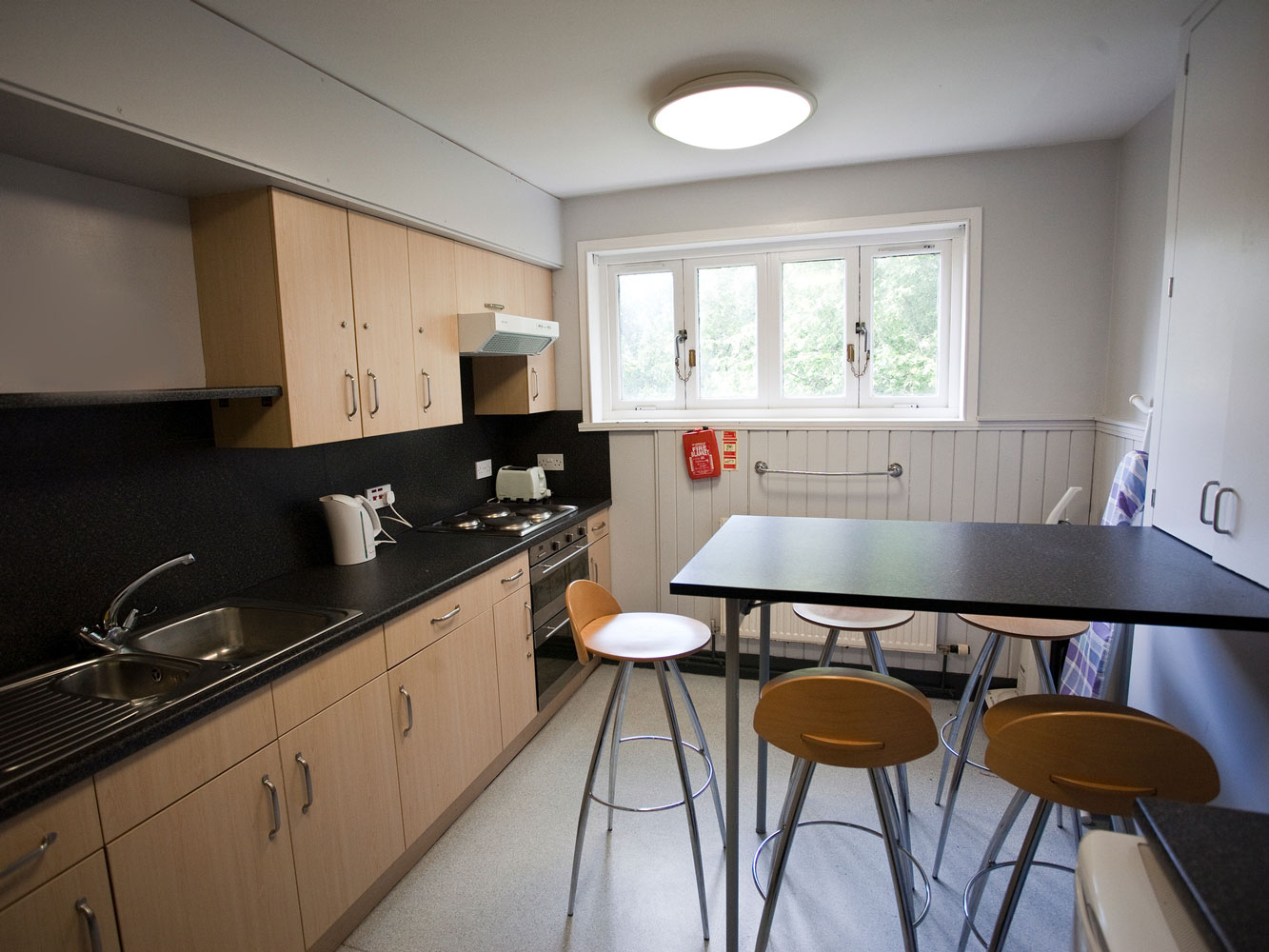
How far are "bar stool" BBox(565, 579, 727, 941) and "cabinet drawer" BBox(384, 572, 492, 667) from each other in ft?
1.55

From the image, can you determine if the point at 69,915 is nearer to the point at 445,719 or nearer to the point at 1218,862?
the point at 445,719

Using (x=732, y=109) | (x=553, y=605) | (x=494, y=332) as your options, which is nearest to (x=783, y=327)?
(x=732, y=109)

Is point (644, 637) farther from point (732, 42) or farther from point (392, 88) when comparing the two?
point (392, 88)

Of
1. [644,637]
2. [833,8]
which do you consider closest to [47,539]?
[644,637]

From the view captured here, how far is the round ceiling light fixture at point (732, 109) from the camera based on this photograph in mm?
2113

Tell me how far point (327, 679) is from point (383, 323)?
1.26 m

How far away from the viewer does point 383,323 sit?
2428 millimetres

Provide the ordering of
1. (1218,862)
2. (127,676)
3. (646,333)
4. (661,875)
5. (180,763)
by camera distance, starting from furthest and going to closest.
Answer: (646,333)
(661,875)
(127,676)
(180,763)
(1218,862)

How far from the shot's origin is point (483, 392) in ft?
11.4

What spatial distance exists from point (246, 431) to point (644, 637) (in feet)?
4.49

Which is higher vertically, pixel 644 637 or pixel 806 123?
pixel 806 123

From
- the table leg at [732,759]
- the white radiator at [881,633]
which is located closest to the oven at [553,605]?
the white radiator at [881,633]

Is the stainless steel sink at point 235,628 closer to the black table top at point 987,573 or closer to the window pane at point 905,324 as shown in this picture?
the black table top at point 987,573

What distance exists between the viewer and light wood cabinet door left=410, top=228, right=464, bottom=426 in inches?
103
